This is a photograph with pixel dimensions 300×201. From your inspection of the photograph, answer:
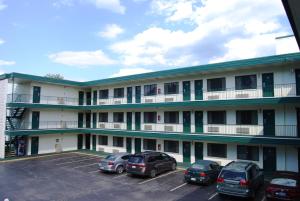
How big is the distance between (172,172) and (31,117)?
19.1m

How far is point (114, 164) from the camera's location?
1994cm

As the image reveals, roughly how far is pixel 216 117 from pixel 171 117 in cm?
506

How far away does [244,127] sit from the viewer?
20.7 meters

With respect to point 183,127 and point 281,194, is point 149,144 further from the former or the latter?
point 281,194

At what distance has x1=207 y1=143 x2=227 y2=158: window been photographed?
72.1 feet

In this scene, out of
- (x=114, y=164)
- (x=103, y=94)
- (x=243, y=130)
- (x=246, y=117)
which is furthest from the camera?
(x=103, y=94)

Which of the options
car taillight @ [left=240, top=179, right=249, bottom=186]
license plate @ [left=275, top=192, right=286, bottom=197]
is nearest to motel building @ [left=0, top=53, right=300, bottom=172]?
license plate @ [left=275, top=192, right=286, bottom=197]

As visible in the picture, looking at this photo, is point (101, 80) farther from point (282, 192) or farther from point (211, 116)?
point (282, 192)

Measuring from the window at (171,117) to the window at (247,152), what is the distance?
688 cm

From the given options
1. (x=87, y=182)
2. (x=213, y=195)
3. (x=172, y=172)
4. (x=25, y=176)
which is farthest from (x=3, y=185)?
(x=213, y=195)

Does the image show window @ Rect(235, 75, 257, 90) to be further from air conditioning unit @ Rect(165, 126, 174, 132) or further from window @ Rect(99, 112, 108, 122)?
window @ Rect(99, 112, 108, 122)

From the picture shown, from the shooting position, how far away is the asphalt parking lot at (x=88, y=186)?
14172 mm

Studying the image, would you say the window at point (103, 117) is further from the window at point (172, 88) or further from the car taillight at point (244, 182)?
the car taillight at point (244, 182)

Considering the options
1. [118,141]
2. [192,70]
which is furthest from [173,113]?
[118,141]
